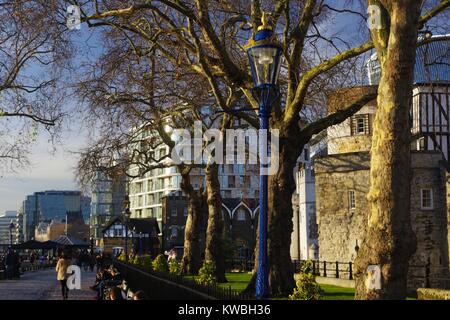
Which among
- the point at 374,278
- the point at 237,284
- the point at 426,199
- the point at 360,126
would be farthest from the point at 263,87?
the point at 360,126

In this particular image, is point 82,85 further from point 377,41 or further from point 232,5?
point 377,41

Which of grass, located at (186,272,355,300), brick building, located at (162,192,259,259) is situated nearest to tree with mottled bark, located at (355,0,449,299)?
grass, located at (186,272,355,300)

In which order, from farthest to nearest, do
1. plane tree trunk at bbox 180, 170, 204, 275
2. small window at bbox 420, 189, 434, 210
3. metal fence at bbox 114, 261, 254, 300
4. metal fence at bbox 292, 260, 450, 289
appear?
small window at bbox 420, 189, 434, 210, plane tree trunk at bbox 180, 170, 204, 275, metal fence at bbox 292, 260, 450, 289, metal fence at bbox 114, 261, 254, 300

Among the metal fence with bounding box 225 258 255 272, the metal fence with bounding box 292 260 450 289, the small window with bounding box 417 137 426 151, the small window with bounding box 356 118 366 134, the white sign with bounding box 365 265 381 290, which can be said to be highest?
the small window with bounding box 356 118 366 134

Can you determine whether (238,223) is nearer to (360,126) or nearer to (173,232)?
(173,232)

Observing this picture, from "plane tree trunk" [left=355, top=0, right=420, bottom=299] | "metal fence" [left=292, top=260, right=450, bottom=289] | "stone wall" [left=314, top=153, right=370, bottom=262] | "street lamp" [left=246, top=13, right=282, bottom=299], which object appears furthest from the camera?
"stone wall" [left=314, top=153, right=370, bottom=262]

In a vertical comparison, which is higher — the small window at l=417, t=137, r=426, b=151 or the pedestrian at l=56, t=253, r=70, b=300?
the small window at l=417, t=137, r=426, b=151

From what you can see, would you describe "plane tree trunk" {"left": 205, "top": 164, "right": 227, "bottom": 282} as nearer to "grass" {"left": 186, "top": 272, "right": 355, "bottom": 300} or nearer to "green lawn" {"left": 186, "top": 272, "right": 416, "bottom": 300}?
"grass" {"left": 186, "top": 272, "right": 355, "bottom": 300}

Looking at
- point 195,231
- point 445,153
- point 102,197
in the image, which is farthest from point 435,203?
point 102,197

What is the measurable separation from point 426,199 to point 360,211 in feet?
12.6

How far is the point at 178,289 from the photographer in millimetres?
14242

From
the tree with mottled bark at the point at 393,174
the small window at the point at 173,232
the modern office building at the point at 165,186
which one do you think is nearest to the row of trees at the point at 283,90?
the tree with mottled bark at the point at 393,174

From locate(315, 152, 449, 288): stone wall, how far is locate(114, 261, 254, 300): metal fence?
16143 millimetres

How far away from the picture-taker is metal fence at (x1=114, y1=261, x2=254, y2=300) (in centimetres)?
1086
